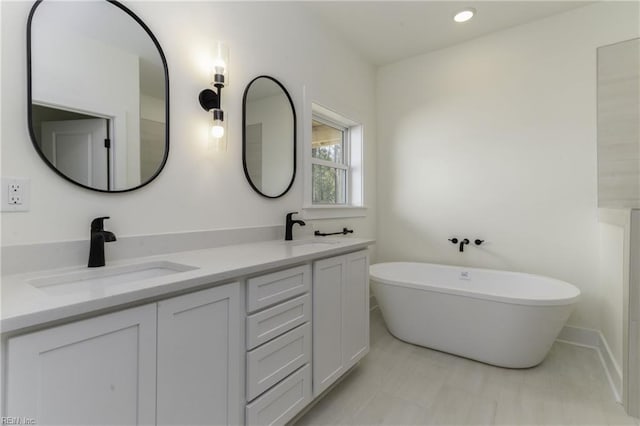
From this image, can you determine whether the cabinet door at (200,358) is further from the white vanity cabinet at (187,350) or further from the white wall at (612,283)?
the white wall at (612,283)

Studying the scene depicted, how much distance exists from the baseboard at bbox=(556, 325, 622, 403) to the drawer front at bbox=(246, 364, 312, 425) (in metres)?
1.89

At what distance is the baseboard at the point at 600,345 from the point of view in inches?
73.4

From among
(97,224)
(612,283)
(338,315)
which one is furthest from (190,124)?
(612,283)

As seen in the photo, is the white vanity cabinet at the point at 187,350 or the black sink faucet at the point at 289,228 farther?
the black sink faucet at the point at 289,228

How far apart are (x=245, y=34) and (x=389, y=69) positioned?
6.71 ft

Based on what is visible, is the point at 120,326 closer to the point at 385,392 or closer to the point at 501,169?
the point at 385,392

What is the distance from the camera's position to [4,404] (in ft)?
2.15

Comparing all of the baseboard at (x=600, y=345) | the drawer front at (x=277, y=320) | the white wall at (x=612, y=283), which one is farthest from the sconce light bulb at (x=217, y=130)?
the baseboard at (x=600, y=345)

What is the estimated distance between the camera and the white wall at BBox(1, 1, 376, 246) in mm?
1084

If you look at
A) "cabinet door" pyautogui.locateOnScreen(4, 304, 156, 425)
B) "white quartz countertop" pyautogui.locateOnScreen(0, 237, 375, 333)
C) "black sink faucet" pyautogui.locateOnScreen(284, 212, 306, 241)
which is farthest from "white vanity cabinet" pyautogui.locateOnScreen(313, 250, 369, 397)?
"cabinet door" pyautogui.locateOnScreen(4, 304, 156, 425)

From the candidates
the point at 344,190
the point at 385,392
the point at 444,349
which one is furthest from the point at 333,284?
the point at 344,190

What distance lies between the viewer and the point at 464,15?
8.30ft

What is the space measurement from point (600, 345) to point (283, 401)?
8.54 ft

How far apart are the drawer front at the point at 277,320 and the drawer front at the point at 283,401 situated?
0.25 m
